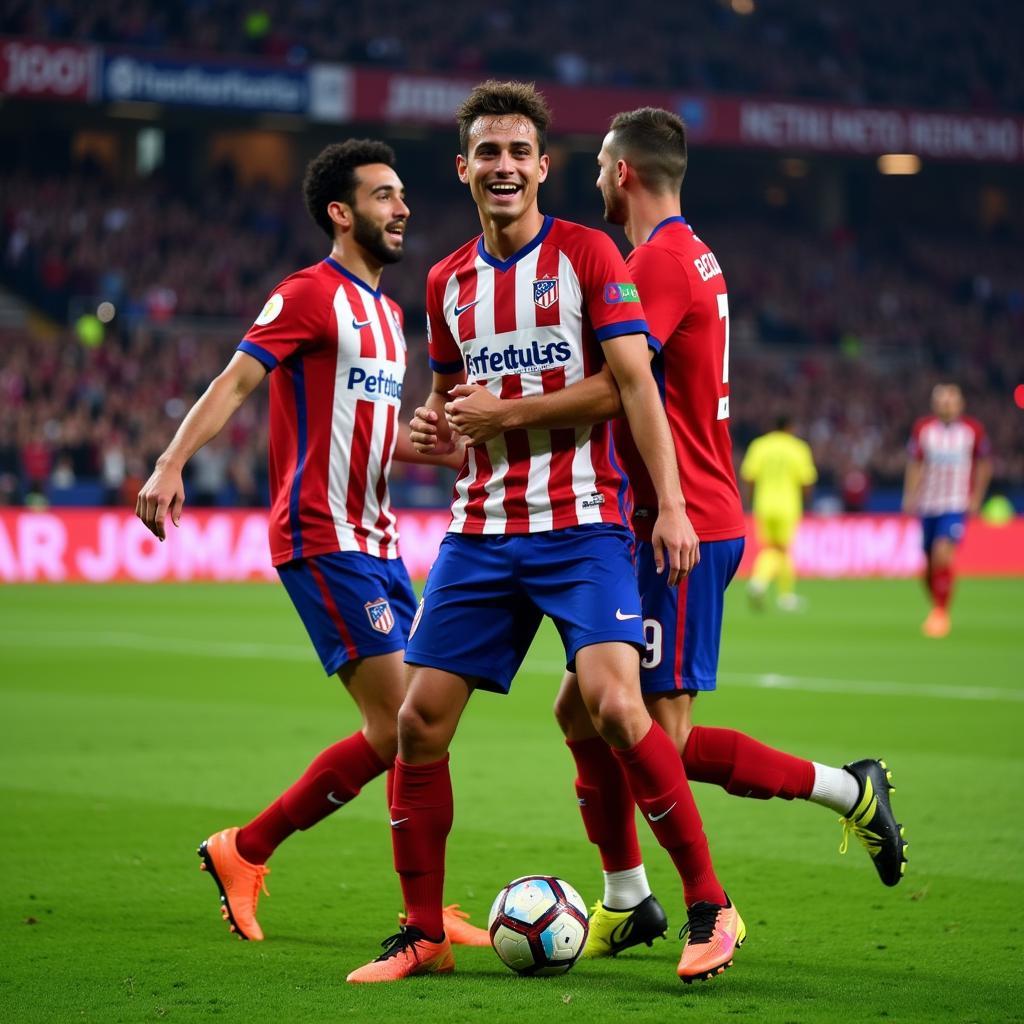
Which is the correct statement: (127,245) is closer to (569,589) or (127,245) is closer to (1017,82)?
(1017,82)

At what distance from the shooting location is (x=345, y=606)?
529 centimetres

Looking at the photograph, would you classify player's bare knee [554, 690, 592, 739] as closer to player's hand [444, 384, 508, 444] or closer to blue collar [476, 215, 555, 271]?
player's hand [444, 384, 508, 444]

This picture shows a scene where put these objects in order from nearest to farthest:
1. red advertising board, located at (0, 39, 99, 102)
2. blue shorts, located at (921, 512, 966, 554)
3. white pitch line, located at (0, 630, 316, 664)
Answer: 1. white pitch line, located at (0, 630, 316, 664)
2. blue shorts, located at (921, 512, 966, 554)
3. red advertising board, located at (0, 39, 99, 102)

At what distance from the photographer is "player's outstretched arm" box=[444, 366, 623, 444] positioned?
4.48 metres

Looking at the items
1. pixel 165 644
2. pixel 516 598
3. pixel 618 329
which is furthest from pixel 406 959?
pixel 165 644

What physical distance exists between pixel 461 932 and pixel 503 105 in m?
2.37

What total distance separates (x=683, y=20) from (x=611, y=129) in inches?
1473

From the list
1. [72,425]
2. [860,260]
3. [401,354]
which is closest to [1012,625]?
[401,354]

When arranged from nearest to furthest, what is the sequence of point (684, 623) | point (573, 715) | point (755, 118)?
point (684, 623), point (573, 715), point (755, 118)

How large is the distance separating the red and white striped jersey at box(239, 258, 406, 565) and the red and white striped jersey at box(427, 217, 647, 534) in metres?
0.75

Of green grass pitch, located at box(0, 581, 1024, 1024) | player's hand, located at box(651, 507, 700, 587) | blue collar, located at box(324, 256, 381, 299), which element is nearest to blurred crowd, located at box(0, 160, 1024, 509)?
green grass pitch, located at box(0, 581, 1024, 1024)

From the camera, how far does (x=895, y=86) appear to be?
40.6 m

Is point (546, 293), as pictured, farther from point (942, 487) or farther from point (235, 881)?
point (942, 487)

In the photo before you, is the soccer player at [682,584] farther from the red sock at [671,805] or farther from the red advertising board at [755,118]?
the red advertising board at [755,118]
